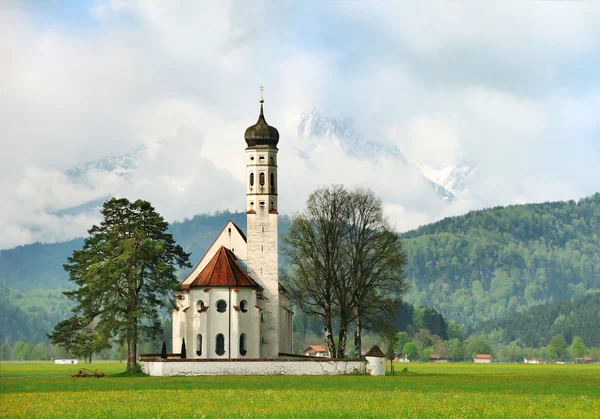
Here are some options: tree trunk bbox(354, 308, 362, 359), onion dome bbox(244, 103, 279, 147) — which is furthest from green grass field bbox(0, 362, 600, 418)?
onion dome bbox(244, 103, 279, 147)

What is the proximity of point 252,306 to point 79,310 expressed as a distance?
15.0 meters

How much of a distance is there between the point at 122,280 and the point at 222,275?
9.76 meters

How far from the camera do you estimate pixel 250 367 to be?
233ft

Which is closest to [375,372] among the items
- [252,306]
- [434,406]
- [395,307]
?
[395,307]

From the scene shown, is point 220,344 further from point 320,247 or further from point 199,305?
point 320,247

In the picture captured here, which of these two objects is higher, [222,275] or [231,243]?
[231,243]

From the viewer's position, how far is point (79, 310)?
76000mm

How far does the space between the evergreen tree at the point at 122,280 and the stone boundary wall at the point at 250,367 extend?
3.47 meters

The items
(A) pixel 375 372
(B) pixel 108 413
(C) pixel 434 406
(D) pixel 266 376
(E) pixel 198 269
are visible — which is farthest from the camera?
(E) pixel 198 269

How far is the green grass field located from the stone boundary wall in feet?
21.3

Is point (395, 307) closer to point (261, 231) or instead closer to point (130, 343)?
point (261, 231)

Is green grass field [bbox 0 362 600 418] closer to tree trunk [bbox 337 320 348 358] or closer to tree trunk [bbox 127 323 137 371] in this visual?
tree trunk [bbox 127 323 137 371]

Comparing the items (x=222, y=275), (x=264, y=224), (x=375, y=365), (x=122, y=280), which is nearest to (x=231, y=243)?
(x=264, y=224)

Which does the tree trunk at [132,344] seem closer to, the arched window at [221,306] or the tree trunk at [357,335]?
the arched window at [221,306]
